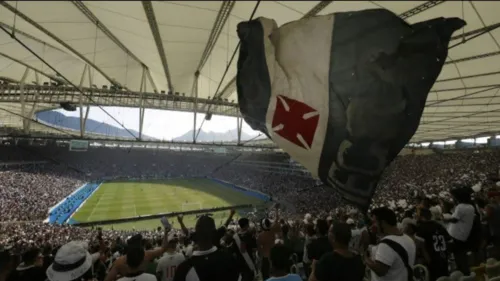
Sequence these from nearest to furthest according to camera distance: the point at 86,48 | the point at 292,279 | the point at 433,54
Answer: the point at 292,279 → the point at 433,54 → the point at 86,48

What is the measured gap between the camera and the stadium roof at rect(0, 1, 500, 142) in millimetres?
5625

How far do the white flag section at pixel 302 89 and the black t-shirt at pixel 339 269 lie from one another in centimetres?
135

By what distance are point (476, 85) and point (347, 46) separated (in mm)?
9256

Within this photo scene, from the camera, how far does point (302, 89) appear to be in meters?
3.79

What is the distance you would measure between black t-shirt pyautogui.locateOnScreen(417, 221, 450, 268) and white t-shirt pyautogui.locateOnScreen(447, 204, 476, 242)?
995mm

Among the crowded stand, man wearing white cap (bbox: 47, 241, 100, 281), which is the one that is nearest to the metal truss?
the crowded stand

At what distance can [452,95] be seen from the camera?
1135 centimetres

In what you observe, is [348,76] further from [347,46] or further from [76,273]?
[76,273]

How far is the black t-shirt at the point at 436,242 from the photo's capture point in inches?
144

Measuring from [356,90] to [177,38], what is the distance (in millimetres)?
5682

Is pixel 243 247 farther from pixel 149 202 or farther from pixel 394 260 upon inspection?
pixel 149 202

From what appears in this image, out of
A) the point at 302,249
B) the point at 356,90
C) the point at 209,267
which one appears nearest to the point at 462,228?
the point at 356,90

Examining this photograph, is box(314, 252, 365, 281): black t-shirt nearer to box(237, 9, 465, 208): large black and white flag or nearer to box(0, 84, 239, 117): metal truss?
box(237, 9, 465, 208): large black and white flag

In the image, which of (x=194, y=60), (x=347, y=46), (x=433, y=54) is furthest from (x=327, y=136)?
(x=194, y=60)
